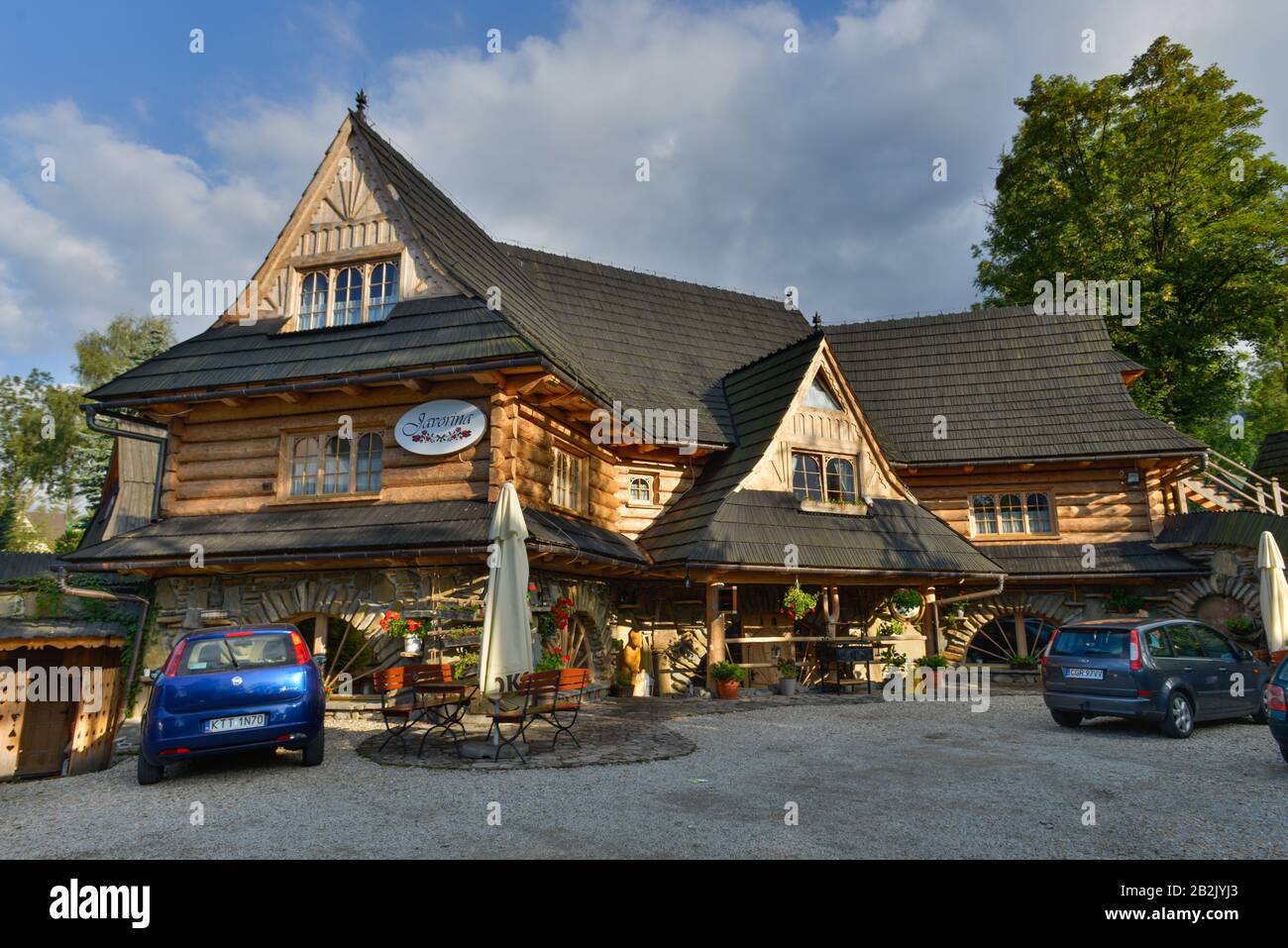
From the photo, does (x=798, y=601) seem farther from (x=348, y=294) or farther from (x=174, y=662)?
(x=174, y=662)

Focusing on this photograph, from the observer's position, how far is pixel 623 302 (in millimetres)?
22672

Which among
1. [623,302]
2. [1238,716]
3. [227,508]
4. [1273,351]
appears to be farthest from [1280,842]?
[1273,351]

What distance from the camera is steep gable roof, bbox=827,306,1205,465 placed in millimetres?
20406

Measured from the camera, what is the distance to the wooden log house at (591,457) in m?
13.5

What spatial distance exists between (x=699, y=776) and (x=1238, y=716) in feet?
29.8

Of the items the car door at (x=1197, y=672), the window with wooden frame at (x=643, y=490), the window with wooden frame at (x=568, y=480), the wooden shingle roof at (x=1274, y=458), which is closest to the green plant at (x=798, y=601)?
the window with wooden frame at (x=643, y=490)

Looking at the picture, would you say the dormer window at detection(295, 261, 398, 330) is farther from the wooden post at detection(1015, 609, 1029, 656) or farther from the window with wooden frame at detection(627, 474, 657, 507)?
the wooden post at detection(1015, 609, 1029, 656)

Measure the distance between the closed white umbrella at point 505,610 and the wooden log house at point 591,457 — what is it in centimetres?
217

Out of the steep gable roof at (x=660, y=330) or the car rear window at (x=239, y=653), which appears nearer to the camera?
the car rear window at (x=239, y=653)

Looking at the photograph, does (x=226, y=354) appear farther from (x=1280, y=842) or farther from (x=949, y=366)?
(x=949, y=366)

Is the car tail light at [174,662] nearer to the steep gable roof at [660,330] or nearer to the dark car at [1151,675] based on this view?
the steep gable roof at [660,330]

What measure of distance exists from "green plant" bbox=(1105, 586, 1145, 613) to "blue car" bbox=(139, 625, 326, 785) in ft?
61.3

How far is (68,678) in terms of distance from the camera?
1592 cm

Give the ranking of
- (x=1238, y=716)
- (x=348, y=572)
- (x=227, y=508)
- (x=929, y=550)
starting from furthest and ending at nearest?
(x=929, y=550) < (x=227, y=508) < (x=348, y=572) < (x=1238, y=716)
